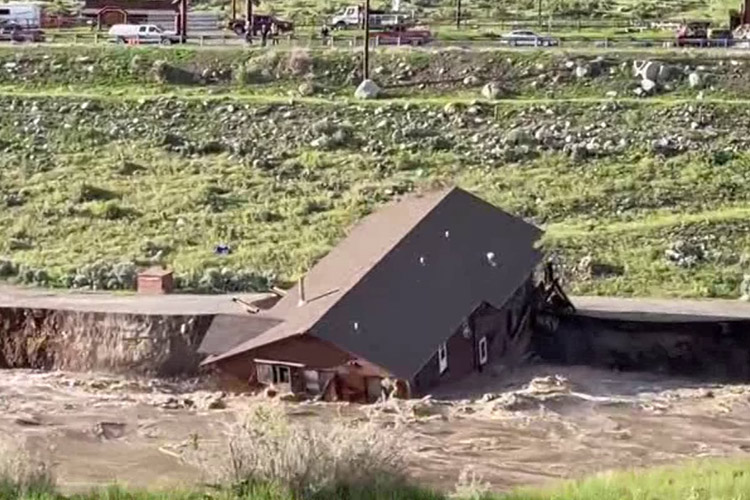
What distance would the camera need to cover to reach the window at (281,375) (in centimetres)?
2892

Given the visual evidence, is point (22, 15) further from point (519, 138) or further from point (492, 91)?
point (519, 138)

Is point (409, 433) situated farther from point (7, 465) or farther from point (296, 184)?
point (296, 184)

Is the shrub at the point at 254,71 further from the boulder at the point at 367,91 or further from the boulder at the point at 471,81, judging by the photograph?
the boulder at the point at 471,81

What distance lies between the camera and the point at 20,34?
65312mm

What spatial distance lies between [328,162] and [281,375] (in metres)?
19.0

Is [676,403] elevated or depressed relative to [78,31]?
depressed

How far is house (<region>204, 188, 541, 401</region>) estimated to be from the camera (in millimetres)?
28375

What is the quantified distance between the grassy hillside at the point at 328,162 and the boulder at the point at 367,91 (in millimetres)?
612

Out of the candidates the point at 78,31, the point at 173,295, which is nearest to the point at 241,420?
the point at 173,295

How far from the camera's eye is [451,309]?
30.0m

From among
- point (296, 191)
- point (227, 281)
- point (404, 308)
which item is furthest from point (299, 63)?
point (404, 308)

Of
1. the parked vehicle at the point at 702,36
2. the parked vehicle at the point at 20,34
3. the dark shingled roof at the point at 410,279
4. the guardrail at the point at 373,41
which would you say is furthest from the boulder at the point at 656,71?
the parked vehicle at the point at 20,34

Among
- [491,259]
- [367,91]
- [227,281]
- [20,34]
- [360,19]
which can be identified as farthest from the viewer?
[360,19]

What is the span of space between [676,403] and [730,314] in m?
4.17
